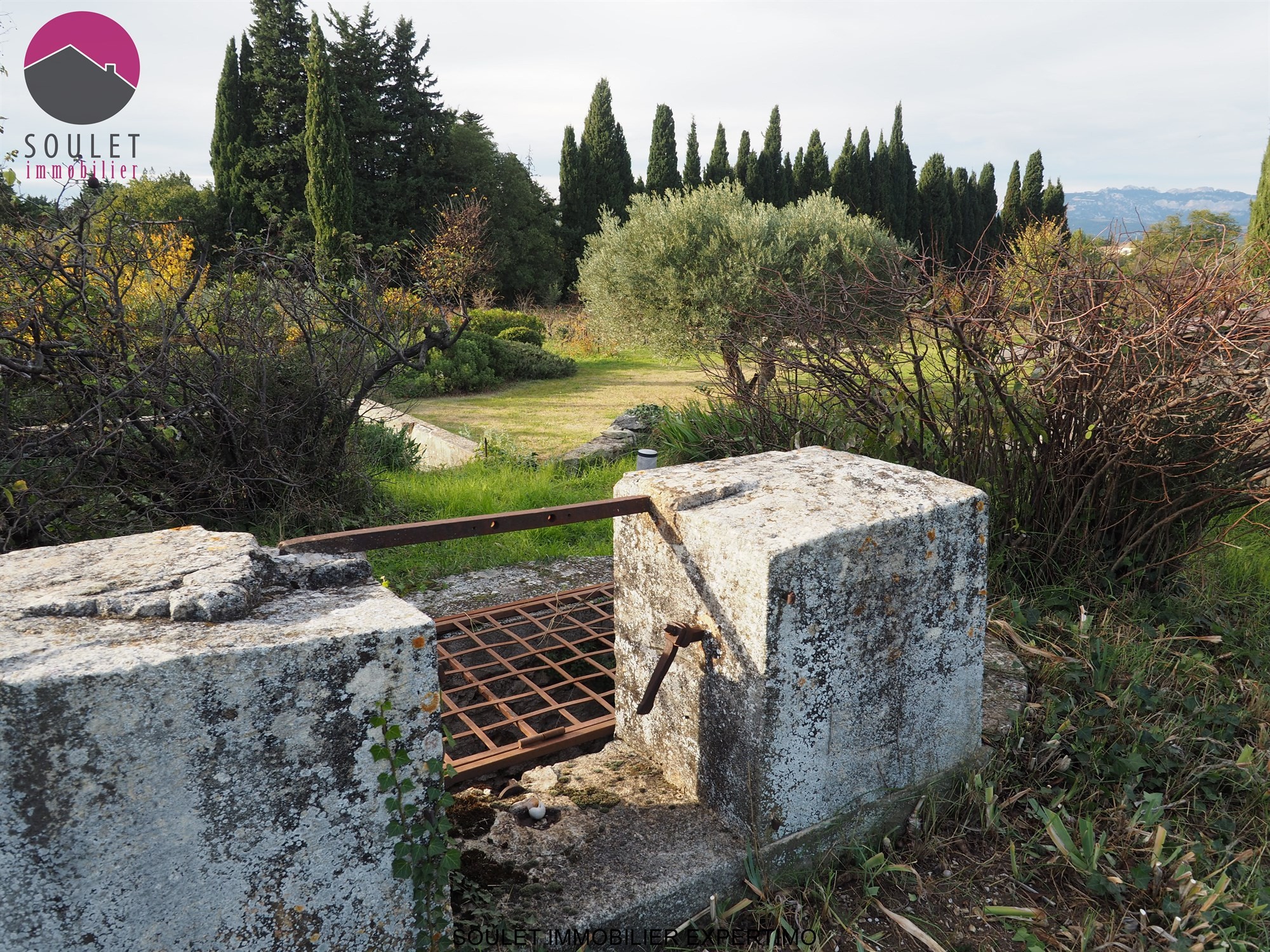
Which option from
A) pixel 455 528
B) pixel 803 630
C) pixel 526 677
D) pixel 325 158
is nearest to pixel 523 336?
pixel 325 158

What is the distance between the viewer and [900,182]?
26.5 metres

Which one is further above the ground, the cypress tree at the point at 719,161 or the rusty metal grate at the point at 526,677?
the cypress tree at the point at 719,161

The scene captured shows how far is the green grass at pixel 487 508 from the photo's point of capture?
14.2 ft

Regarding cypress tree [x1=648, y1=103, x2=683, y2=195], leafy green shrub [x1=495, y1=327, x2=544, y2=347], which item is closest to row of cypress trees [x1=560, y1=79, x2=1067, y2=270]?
cypress tree [x1=648, y1=103, x2=683, y2=195]

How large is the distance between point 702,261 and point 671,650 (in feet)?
35.7

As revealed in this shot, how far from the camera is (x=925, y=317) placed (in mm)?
3240

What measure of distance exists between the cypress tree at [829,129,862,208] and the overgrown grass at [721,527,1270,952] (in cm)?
2419

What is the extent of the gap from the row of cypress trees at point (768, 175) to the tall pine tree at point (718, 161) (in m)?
0.02

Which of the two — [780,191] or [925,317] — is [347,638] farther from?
[780,191]

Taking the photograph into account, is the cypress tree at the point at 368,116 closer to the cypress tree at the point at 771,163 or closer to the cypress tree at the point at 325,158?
the cypress tree at the point at 325,158

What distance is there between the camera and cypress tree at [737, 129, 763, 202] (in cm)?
2486

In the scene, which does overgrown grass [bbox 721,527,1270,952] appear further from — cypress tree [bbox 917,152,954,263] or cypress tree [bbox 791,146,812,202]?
cypress tree [bbox 917,152,954,263]

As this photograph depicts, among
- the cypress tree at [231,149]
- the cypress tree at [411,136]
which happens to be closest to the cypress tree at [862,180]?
the cypress tree at [411,136]

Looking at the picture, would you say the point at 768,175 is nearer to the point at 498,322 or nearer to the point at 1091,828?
the point at 498,322
